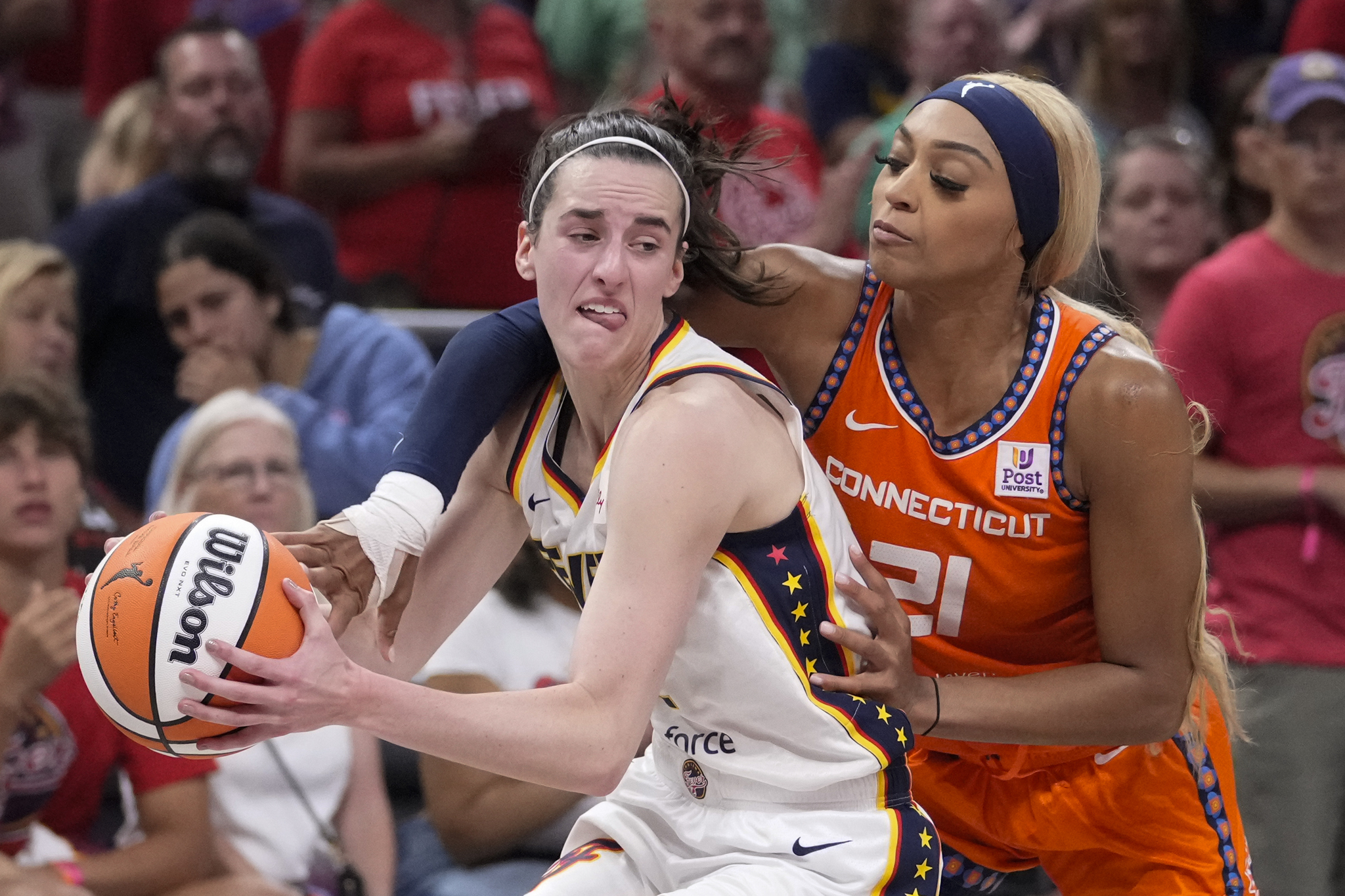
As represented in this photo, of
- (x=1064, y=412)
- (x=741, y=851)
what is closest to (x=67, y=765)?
(x=741, y=851)

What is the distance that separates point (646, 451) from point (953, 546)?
0.75 metres

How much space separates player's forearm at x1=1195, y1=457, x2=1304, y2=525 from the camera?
4.21 meters

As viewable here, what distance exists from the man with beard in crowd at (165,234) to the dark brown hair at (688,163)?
7.29ft

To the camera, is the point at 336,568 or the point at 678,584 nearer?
the point at 678,584

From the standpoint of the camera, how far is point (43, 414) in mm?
4051

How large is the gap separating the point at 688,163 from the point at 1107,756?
1.34 m

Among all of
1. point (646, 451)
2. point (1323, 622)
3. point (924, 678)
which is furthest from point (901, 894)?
point (1323, 622)

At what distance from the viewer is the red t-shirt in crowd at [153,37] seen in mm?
5879

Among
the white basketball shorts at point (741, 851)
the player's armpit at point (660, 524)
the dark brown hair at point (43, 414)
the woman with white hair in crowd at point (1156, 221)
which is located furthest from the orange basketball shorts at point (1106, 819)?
the woman with white hair in crowd at point (1156, 221)

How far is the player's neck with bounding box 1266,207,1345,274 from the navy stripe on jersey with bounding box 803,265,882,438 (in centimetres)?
197

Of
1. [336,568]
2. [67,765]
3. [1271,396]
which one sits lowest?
[67,765]

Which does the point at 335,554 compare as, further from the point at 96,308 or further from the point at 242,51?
the point at 242,51

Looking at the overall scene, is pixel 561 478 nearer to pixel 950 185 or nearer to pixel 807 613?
pixel 807 613

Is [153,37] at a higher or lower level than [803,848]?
higher
